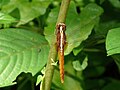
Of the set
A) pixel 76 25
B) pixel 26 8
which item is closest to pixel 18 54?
pixel 76 25

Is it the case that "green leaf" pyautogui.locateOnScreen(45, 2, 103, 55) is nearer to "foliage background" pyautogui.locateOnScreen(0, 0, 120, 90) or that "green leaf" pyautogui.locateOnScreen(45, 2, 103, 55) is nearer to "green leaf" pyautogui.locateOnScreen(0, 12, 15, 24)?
"foliage background" pyautogui.locateOnScreen(0, 0, 120, 90)

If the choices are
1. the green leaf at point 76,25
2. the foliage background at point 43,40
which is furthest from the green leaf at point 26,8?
the green leaf at point 76,25

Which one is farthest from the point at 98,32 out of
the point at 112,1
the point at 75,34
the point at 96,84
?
the point at 96,84

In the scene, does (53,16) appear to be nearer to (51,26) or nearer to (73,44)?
(51,26)

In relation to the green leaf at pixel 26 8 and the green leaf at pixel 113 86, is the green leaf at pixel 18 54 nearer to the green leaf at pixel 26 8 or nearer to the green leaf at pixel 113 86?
the green leaf at pixel 26 8

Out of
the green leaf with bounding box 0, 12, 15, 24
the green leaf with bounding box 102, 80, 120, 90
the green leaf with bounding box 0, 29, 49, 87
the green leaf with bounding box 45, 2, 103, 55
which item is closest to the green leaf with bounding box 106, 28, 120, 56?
the green leaf with bounding box 45, 2, 103, 55

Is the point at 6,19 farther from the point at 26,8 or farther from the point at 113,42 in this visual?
the point at 113,42

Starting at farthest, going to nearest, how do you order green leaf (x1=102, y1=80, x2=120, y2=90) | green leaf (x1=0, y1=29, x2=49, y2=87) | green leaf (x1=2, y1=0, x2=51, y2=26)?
→ green leaf (x1=102, y1=80, x2=120, y2=90) → green leaf (x1=2, y1=0, x2=51, y2=26) → green leaf (x1=0, y1=29, x2=49, y2=87)
